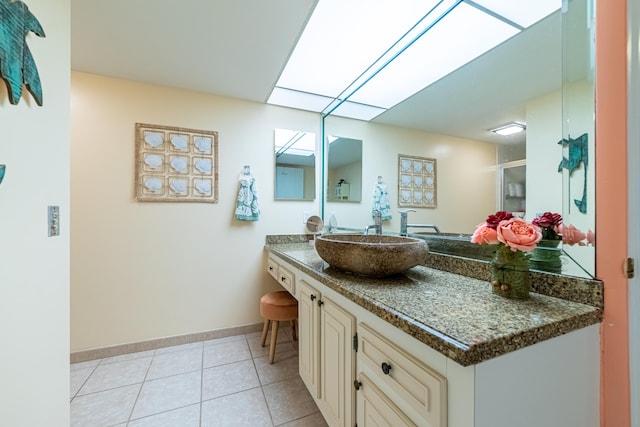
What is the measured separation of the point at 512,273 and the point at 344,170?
5.70ft

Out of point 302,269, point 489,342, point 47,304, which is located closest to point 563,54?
point 489,342

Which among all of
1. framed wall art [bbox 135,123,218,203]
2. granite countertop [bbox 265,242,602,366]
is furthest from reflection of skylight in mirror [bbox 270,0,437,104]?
granite countertop [bbox 265,242,602,366]

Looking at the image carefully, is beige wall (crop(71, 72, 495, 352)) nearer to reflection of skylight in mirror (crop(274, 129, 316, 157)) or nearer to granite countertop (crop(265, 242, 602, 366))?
reflection of skylight in mirror (crop(274, 129, 316, 157))

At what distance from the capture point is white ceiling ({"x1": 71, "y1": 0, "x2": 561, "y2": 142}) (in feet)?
3.53

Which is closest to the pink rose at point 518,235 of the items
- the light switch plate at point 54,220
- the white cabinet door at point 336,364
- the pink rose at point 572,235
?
the pink rose at point 572,235

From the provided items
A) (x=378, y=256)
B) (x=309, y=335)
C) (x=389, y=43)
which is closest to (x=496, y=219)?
(x=378, y=256)

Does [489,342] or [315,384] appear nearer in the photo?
[489,342]

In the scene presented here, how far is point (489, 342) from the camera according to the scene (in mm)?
528

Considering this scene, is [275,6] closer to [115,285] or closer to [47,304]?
[47,304]

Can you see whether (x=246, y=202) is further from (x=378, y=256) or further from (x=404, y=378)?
(x=404, y=378)

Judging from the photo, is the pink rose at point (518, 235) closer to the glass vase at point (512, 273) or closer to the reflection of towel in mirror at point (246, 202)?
the glass vase at point (512, 273)

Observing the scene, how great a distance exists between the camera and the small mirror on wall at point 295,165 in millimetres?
2381

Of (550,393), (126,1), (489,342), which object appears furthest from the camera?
(126,1)

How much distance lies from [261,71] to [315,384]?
78.9 inches
